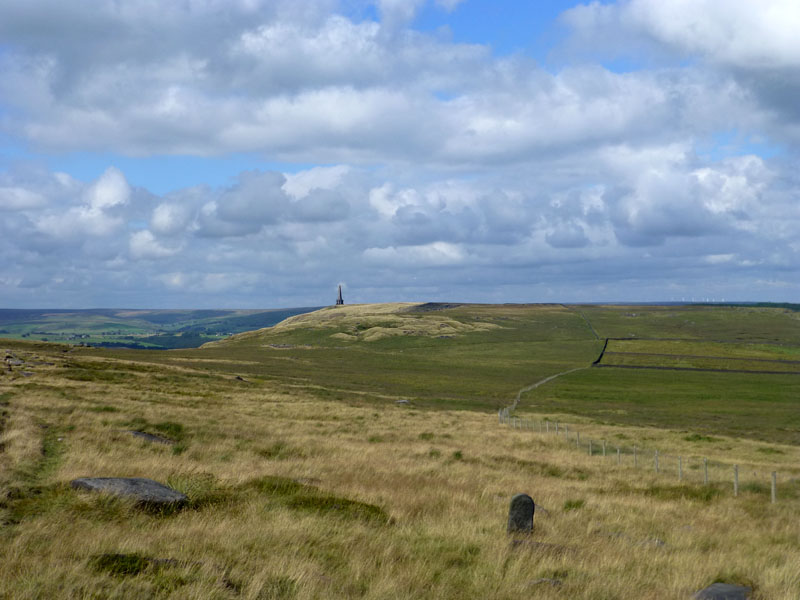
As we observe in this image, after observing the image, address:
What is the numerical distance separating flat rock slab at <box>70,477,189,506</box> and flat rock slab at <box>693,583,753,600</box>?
9.46 m

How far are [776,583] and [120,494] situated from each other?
11780 mm

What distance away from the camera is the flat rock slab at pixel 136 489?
12.0 m

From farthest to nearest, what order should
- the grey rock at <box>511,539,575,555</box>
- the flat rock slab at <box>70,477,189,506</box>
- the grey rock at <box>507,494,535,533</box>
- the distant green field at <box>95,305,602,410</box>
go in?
the distant green field at <box>95,305,602,410</box>, the grey rock at <box>507,494,535,533</box>, the flat rock slab at <box>70,477,189,506</box>, the grey rock at <box>511,539,575,555</box>

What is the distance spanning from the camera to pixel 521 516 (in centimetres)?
1302

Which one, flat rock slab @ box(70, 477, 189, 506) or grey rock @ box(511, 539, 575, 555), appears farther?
flat rock slab @ box(70, 477, 189, 506)

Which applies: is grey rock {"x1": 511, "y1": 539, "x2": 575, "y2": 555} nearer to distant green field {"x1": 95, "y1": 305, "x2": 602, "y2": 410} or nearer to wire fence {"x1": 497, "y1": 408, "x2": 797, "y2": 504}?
wire fence {"x1": 497, "y1": 408, "x2": 797, "y2": 504}

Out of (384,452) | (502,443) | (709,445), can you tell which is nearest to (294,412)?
(502,443)

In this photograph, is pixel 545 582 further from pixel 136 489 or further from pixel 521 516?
pixel 136 489

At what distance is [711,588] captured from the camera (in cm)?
1005

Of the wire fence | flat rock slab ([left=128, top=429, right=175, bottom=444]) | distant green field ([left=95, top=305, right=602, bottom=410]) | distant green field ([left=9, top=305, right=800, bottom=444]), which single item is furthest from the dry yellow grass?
distant green field ([left=95, top=305, right=602, bottom=410])

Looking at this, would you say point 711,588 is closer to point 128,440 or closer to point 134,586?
point 134,586

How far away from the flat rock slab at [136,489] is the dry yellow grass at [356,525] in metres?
0.43

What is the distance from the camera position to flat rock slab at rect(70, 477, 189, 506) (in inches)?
472

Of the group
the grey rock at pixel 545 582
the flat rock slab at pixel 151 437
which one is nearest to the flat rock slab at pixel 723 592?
the grey rock at pixel 545 582
